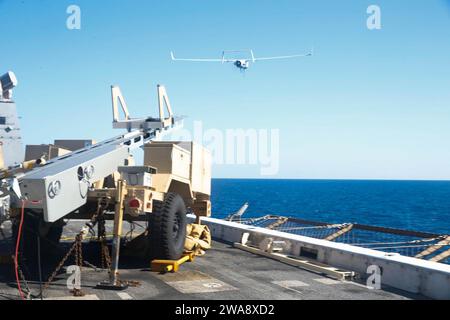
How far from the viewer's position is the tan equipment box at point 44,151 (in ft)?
33.3

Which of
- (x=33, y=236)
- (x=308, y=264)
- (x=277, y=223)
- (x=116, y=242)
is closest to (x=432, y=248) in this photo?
(x=308, y=264)

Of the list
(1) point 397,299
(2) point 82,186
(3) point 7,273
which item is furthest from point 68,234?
(1) point 397,299

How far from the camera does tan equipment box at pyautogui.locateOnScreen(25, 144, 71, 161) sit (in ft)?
33.3

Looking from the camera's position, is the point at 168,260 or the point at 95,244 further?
the point at 95,244

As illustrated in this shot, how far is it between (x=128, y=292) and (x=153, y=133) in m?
4.56


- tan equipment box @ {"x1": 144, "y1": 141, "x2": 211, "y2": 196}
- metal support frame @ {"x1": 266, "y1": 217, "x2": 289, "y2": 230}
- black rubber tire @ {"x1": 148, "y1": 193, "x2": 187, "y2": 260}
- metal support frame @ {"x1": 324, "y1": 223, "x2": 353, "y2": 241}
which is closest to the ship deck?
black rubber tire @ {"x1": 148, "y1": 193, "x2": 187, "y2": 260}

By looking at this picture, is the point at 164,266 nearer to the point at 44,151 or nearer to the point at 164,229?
the point at 164,229

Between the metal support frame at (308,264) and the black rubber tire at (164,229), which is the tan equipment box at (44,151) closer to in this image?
the black rubber tire at (164,229)

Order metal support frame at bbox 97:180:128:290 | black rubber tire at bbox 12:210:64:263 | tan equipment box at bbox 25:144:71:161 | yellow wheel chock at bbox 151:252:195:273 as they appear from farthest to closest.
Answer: tan equipment box at bbox 25:144:71:161, black rubber tire at bbox 12:210:64:263, yellow wheel chock at bbox 151:252:195:273, metal support frame at bbox 97:180:128:290

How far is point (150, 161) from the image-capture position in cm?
981

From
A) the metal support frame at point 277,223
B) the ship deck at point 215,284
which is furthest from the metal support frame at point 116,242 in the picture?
the metal support frame at point 277,223

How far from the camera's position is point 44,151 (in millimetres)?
10344

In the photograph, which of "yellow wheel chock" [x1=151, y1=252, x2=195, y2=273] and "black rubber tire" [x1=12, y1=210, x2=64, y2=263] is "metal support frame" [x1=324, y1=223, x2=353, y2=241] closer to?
"yellow wheel chock" [x1=151, y1=252, x2=195, y2=273]
